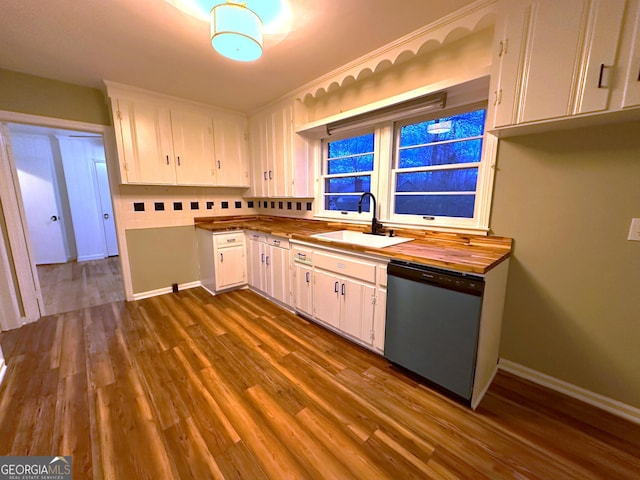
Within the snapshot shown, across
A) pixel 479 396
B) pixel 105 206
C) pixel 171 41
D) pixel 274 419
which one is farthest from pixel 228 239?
pixel 105 206

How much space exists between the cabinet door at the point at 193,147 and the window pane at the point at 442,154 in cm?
254

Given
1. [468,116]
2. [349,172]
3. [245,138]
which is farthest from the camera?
[245,138]

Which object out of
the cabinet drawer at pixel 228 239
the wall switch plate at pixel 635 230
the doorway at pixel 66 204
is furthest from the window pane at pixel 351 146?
the doorway at pixel 66 204

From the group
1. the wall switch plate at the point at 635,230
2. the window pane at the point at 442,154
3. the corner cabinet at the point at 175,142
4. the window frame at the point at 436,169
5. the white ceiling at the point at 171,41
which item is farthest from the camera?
the corner cabinet at the point at 175,142

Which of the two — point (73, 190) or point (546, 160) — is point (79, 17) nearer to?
point (546, 160)

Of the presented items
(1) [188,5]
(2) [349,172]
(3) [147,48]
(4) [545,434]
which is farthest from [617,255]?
(3) [147,48]

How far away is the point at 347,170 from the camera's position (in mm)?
2959

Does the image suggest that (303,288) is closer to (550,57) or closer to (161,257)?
(161,257)

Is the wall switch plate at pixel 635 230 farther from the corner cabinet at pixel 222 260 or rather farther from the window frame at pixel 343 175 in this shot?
the corner cabinet at pixel 222 260

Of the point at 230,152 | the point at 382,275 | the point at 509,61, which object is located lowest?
the point at 382,275

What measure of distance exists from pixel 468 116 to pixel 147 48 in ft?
8.70

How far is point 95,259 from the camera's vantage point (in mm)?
5379

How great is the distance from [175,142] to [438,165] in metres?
3.06

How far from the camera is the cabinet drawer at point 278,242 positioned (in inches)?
109
